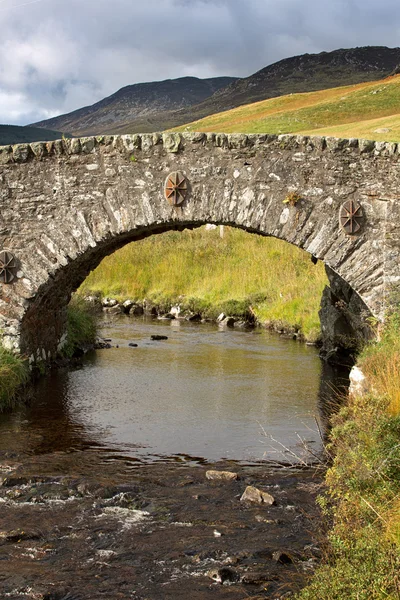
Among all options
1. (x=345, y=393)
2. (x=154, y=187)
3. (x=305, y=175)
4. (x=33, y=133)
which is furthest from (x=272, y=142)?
(x=33, y=133)

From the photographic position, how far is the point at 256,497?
7.16m

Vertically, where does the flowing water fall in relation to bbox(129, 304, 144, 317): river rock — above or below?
above

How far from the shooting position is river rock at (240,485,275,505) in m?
7.12

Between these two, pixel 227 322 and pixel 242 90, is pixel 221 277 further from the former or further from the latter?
pixel 242 90

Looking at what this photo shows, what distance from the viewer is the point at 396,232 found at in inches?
406

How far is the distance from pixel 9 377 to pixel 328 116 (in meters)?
40.6

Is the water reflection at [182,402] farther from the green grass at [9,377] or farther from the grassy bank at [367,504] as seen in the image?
the grassy bank at [367,504]

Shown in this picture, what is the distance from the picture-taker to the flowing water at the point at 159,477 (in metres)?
5.61

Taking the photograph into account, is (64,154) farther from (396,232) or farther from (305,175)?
(396,232)

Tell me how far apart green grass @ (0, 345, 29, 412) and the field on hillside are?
20.9 m

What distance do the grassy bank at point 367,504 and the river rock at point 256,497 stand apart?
536 millimetres

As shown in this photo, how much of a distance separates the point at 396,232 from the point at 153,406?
13.3ft

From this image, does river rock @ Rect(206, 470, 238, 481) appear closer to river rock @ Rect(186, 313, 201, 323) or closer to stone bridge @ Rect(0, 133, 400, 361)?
stone bridge @ Rect(0, 133, 400, 361)

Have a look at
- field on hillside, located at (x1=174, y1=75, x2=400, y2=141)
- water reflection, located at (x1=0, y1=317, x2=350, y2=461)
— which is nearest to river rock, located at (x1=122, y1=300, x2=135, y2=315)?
water reflection, located at (x1=0, y1=317, x2=350, y2=461)
